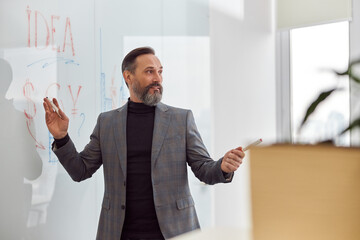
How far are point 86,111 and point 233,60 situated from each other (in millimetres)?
1525

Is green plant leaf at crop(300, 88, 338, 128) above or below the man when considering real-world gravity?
above

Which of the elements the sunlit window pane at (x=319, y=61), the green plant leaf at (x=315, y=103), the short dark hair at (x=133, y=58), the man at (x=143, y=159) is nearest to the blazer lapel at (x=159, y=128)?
the man at (x=143, y=159)

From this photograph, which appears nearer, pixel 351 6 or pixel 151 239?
pixel 151 239

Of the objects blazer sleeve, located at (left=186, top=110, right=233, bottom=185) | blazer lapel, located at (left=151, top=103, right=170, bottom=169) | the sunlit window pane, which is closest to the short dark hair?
blazer lapel, located at (left=151, top=103, right=170, bottom=169)

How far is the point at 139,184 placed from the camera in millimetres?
2014

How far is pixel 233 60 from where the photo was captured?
3531mm

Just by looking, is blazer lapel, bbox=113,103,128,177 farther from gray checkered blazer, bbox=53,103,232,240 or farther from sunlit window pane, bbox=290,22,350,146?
sunlit window pane, bbox=290,22,350,146

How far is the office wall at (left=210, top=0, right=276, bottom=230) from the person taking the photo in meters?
3.40

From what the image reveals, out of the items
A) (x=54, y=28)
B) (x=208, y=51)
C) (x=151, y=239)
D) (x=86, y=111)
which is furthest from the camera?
(x=208, y=51)

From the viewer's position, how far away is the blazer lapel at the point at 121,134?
201 centimetres

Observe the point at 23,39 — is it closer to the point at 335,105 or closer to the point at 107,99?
the point at 107,99

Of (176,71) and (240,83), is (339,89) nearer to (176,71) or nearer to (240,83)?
(176,71)

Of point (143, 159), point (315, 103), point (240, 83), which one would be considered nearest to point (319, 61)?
point (240, 83)

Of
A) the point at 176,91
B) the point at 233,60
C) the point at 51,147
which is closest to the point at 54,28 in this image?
the point at 51,147
